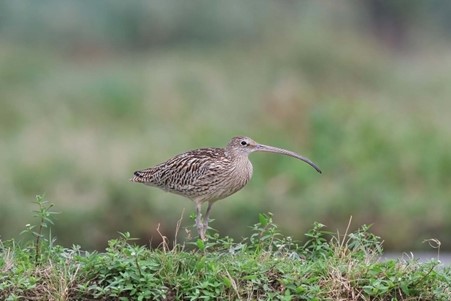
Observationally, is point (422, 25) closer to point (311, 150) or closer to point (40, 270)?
point (311, 150)

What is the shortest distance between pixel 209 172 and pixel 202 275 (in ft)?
6.02

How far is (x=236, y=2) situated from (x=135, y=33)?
2192 millimetres

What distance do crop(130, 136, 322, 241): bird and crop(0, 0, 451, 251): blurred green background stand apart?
1238mm

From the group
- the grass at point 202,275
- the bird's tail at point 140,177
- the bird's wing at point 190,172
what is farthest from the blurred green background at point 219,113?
the grass at point 202,275

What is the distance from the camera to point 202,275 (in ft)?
26.3

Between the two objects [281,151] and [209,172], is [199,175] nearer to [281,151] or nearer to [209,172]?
[209,172]

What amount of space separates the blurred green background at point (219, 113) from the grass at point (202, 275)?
2922mm

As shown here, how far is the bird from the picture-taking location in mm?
9695

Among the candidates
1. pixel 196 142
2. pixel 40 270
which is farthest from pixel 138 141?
pixel 40 270

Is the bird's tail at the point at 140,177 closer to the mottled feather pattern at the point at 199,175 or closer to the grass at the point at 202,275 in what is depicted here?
the mottled feather pattern at the point at 199,175

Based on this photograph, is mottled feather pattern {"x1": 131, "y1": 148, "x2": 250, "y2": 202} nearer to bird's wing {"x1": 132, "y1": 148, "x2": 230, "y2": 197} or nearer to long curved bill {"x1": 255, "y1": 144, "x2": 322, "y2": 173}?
bird's wing {"x1": 132, "y1": 148, "x2": 230, "y2": 197}

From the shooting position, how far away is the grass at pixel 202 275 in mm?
7840

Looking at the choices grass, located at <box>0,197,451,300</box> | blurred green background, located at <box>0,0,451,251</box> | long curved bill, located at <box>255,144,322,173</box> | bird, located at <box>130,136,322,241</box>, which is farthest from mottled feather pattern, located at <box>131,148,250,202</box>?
grass, located at <box>0,197,451,300</box>

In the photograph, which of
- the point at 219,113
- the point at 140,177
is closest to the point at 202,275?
the point at 140,177
